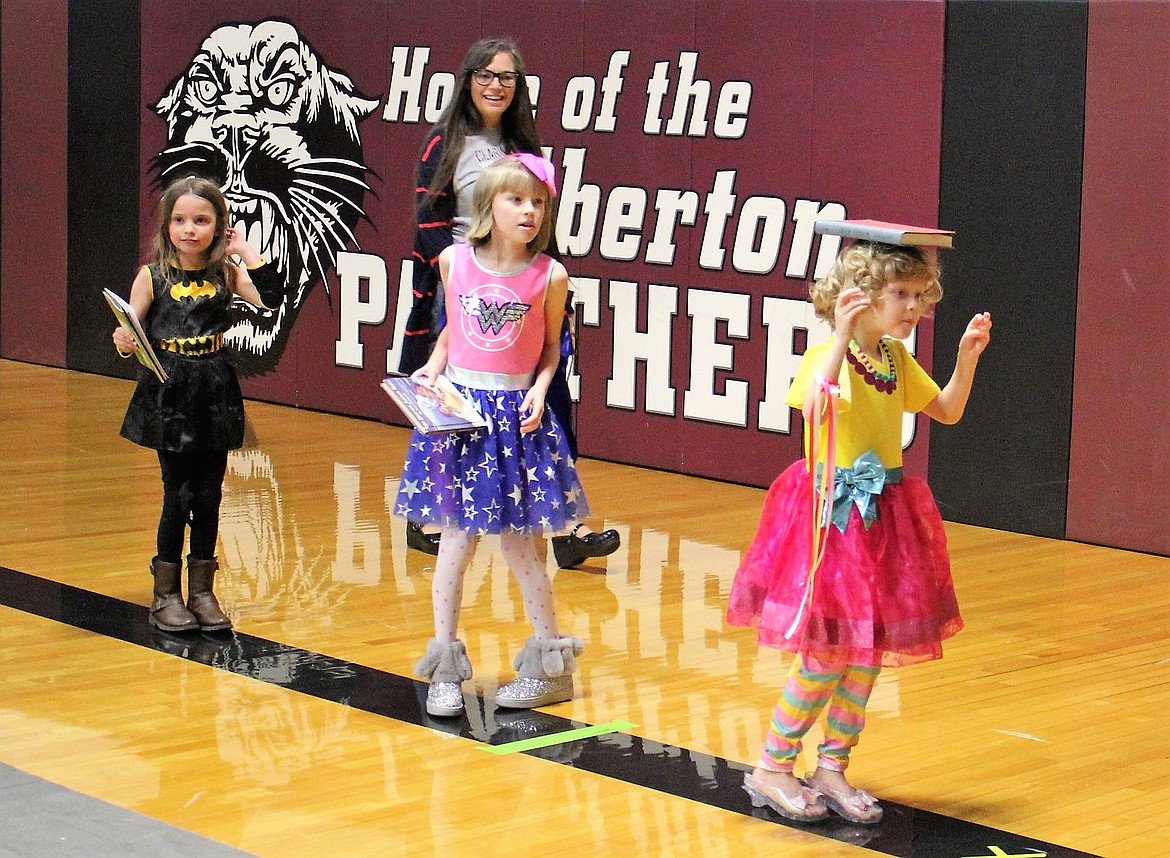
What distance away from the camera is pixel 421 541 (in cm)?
608

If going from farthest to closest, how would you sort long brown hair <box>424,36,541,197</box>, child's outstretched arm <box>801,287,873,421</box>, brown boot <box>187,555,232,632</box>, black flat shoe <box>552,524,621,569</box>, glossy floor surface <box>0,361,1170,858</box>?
black flat shoe <box>552,524,621,569</box> → long brown hair <box>424,36,541,197</box> → brown boot <box>187,555,232,632</box> → glossy floor surface <box>0,361,1170,858</box> → child's outstretched arm <box>801,287,873,421</box>

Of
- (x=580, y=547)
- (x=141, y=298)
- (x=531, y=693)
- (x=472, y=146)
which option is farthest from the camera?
(x=580, y=547)

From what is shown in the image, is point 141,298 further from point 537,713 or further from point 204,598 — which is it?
point 537,713

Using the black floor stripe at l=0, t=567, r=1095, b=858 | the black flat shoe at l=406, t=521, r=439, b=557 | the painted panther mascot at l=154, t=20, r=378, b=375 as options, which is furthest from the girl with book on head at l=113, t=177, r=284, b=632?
the painted panther mascot at l=154, t=20, r=378, b=375

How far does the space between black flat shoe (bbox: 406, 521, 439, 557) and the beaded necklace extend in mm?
2647

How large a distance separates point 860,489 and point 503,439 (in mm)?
1013

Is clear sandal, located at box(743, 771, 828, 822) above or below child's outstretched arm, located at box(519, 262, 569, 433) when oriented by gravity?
below

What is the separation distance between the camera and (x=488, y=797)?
12.1 feet

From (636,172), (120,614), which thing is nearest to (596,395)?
(636,172)

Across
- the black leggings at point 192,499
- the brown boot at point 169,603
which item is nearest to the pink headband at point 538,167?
the black leggings at point 192,499

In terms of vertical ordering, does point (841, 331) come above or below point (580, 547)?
above

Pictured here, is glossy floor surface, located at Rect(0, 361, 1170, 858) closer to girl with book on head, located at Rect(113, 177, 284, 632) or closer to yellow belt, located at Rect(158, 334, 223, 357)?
girl with book on head, located at Rect(113, 177, 284, 632)

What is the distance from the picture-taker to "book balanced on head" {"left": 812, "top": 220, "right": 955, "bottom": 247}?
351 cm

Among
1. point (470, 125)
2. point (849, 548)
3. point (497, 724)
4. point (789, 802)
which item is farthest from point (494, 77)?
point (789, 802)
